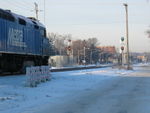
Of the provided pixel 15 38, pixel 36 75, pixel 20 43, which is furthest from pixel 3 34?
pixel 36 75

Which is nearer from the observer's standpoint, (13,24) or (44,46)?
(13,24)

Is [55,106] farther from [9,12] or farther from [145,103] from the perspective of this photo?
[9,12]

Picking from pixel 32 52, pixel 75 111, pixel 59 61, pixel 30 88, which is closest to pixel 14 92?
pixel 30 88

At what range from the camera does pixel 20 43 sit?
30.4 meters

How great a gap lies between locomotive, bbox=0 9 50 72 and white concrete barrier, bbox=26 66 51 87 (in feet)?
13.5

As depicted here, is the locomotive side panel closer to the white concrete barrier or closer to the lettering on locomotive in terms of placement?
the lettering on locomotive

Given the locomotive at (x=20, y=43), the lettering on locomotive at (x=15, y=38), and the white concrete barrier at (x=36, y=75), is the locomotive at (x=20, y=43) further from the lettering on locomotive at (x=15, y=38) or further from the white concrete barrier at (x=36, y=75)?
the white concrete barrier at (x=36, y=75)

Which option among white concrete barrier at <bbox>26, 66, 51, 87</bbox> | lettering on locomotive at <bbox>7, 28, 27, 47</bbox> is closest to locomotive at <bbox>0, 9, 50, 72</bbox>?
lettering on locomotive at <bbox>7, 28, 27, 47</bbox>

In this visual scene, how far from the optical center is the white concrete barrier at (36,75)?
2041 cm

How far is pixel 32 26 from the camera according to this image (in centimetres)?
3334

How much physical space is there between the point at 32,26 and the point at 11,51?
566 centimetres

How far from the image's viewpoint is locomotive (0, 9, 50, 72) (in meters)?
27.5

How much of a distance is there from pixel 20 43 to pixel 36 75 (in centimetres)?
913

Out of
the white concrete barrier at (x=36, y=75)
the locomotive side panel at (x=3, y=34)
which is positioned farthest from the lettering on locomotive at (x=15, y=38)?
the white concrete barrier at (x=36, y=75)
